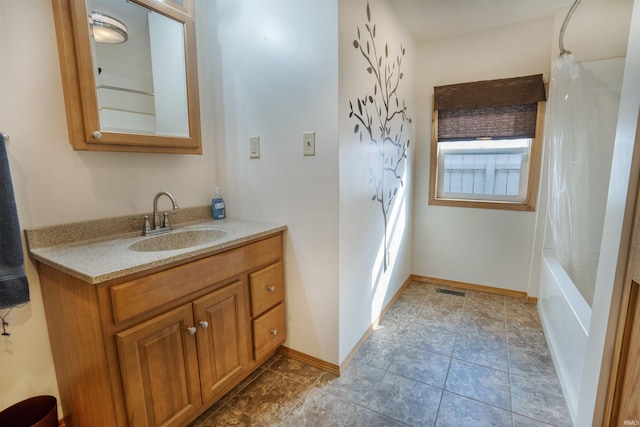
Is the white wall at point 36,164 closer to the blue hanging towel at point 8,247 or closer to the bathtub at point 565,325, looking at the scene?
the blue hanging towel at point 8,247

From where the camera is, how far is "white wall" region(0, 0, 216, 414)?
1.11m

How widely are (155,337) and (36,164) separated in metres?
0.85

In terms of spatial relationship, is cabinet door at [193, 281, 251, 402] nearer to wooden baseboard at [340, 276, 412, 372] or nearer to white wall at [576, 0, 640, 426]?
wooden baseboard at [340, 276, 412, 372]

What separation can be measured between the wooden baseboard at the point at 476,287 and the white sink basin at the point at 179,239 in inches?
84.5

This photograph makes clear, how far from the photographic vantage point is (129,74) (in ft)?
4.63

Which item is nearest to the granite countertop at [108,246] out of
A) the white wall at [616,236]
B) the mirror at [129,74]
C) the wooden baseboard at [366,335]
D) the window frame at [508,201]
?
the mirror at [129,74]

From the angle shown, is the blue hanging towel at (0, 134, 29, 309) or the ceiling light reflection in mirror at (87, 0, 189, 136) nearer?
the blue hanging towel at (0, 134, 29, 309)

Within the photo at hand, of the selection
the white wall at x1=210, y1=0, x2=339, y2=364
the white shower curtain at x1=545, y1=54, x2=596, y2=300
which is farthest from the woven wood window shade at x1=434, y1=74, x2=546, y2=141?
the white wall at x1=210, y1=0, x2=339, y2=364

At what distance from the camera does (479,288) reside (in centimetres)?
273

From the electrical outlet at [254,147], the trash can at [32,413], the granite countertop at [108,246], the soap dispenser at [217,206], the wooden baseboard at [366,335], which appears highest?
the electrical outlet at [254,147]

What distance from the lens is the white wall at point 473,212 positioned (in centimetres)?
232

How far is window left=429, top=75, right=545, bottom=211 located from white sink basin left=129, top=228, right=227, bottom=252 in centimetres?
207

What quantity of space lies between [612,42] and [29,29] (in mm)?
3257

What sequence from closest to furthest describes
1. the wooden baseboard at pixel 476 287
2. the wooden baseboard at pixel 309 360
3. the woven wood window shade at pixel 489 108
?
the wooden baseboard at pixel 309 360 < the woven wood window shade at pixel 489 108 < the wooden baseboard at pixel 476 287
